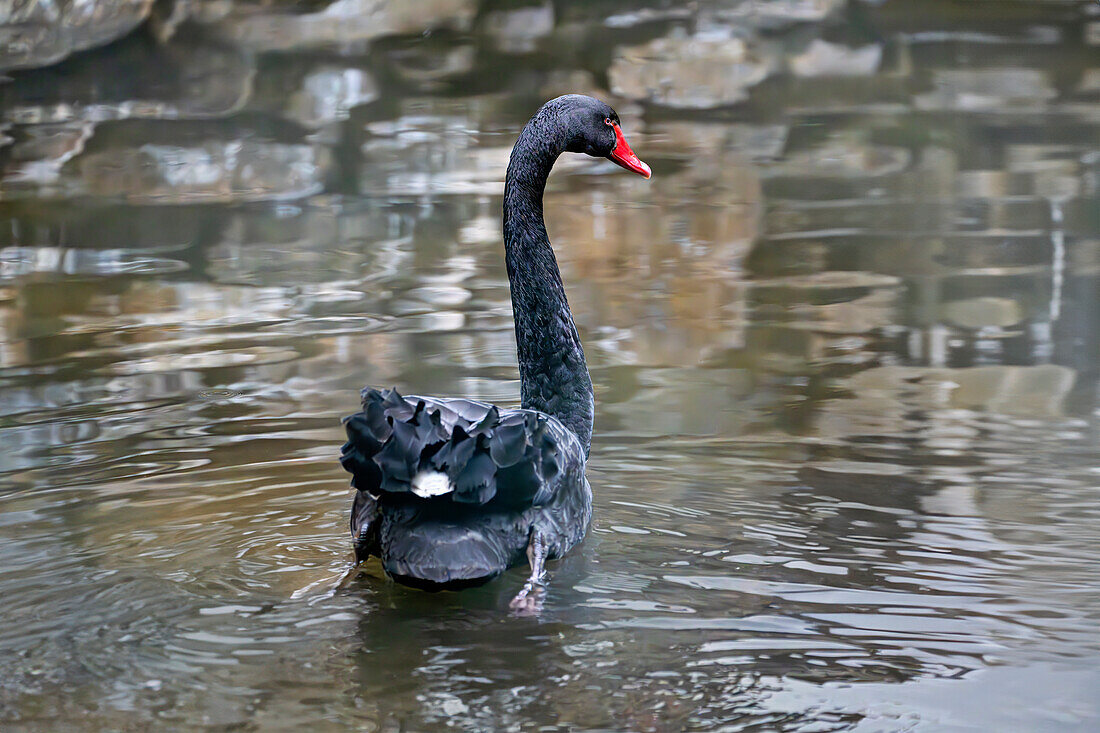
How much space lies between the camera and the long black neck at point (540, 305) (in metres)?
4.07

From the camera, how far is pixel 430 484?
313 cm

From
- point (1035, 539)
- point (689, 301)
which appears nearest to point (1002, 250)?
point (689, 301)

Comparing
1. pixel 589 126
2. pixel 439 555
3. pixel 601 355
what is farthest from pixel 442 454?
pixel 601 355

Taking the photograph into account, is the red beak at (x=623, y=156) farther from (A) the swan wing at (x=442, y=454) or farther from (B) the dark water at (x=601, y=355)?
(A) the swan wing at (x=442, y=454)

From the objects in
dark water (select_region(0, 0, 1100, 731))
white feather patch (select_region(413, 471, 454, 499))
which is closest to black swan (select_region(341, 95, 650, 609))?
white feather patch (select_region(413, 471, 454, 499))

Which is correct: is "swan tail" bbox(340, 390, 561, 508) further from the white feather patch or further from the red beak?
the red beak

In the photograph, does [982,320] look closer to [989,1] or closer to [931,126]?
[931,126]

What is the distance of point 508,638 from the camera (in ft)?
10.4

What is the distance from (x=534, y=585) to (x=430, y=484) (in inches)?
19.7

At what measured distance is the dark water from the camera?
9.86 ft

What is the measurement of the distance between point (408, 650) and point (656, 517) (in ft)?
3.91

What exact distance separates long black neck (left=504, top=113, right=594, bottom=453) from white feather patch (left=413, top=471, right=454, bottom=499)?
96cm

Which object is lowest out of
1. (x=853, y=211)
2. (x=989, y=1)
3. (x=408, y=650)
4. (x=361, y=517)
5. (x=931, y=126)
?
(x=408, y=650)

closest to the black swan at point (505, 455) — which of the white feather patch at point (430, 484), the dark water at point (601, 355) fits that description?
the white feather patch at point (430, 484)
